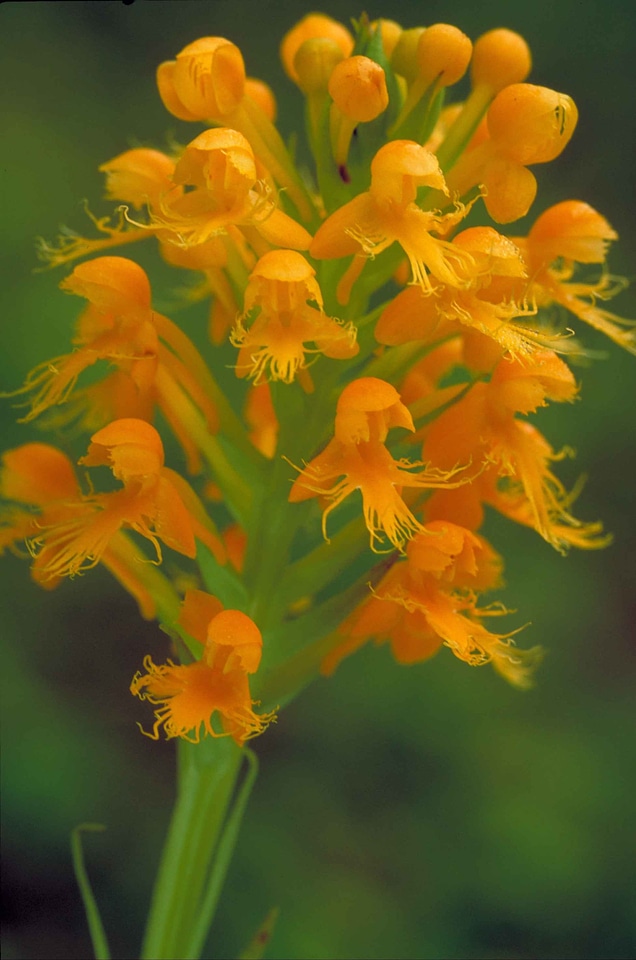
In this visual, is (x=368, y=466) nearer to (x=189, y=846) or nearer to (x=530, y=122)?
(x=530, y=122)

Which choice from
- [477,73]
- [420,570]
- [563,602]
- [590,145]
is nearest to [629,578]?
[563,602]

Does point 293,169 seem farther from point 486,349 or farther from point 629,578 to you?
point 629,578

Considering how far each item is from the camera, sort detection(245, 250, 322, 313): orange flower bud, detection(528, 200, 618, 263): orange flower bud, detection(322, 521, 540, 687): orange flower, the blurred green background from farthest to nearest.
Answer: the blurred green background < detection(528, 200, 618, 263): orange flower bud < detection(322, 521, 540, 687): orange flower < detection(245, 250, 322, 313): orange flower bud

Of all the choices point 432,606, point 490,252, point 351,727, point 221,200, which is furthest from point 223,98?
point 351,727

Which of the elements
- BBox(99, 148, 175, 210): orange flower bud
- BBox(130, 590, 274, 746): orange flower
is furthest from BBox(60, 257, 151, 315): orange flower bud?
BBox(130, 590, 274, 746): orange flower

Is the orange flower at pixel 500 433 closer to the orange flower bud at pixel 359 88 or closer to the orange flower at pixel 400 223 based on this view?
the orange flower at pixel 400 223

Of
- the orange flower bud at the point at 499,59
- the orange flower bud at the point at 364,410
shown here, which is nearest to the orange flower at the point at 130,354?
the orange flower bud at the point at 364,410

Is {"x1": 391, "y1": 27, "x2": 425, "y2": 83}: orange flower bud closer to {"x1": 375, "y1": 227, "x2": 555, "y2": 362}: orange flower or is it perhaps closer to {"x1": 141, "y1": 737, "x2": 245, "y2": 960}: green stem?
{"x1": 375, "y1": 227, "x2": 555, "y2": 362}: orange flower
